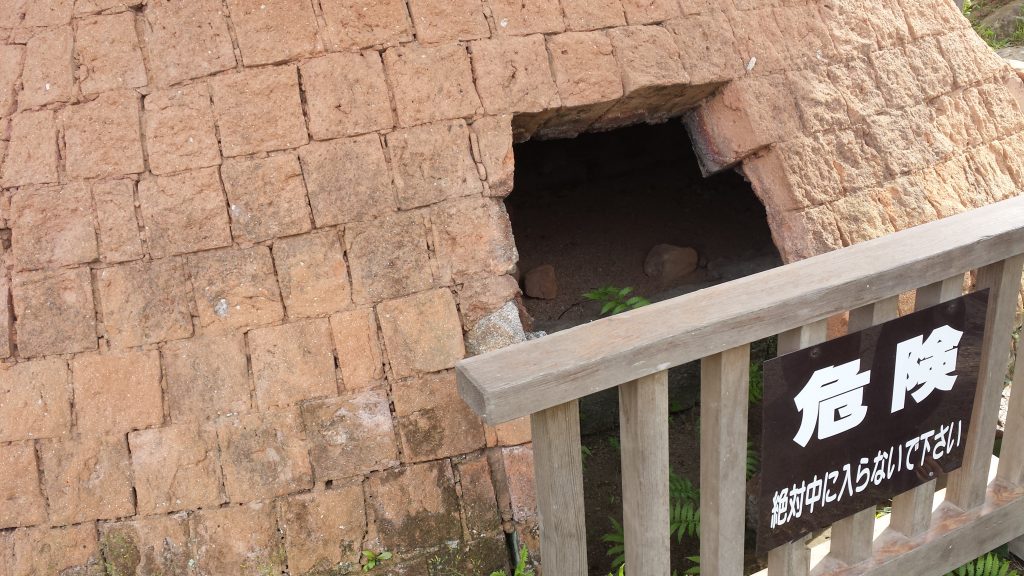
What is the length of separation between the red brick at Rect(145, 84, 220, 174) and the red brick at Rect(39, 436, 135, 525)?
118cm

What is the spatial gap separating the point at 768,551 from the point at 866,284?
0.88 metres

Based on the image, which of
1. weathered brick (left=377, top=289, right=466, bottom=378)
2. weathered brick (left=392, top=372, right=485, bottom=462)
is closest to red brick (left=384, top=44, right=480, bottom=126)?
weathered brick (left=377, top=289, right=466, bottom=378)

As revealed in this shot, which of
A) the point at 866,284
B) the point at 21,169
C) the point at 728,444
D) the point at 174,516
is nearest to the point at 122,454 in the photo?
the point at 174,516

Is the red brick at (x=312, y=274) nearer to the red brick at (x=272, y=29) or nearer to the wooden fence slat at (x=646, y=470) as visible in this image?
the red brick at (x=272, y=29)

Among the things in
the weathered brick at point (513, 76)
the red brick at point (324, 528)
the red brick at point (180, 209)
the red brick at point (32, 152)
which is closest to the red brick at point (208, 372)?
the red brick at point (180, 209)

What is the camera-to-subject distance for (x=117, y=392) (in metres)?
3.21

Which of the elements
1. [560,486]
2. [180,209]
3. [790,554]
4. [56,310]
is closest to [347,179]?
[180,209]

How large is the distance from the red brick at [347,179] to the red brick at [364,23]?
409 millimetres

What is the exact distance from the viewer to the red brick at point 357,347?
3258 millimetres

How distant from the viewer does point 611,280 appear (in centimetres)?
609

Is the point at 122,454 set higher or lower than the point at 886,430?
higher

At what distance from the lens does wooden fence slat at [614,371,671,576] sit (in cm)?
209

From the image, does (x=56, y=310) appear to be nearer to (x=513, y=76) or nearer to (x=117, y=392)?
(x=117, y=392)

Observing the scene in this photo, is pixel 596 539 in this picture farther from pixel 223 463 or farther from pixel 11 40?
pixel 11 40
